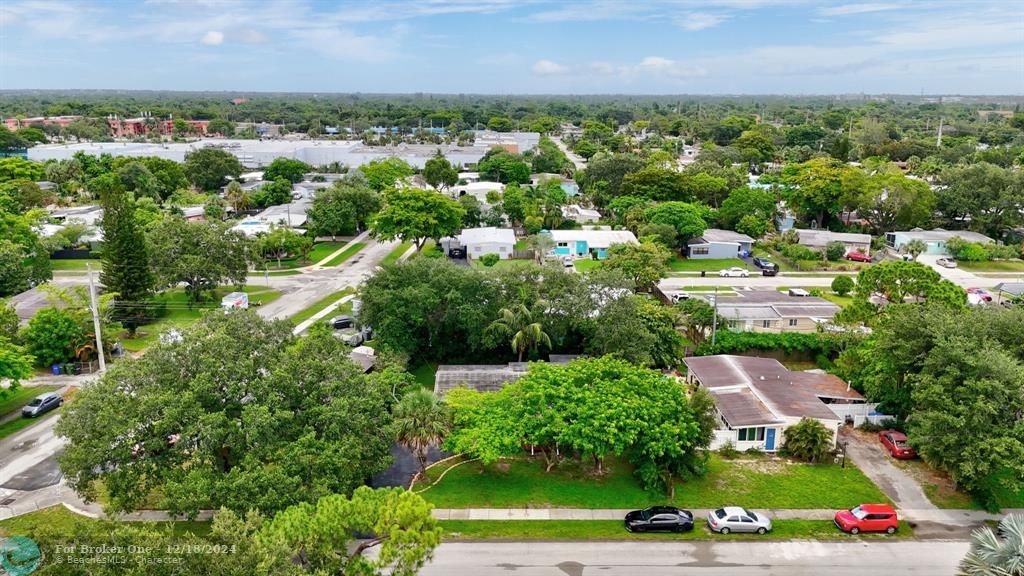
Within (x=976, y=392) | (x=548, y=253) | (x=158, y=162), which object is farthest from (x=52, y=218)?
(x=976, y=392)

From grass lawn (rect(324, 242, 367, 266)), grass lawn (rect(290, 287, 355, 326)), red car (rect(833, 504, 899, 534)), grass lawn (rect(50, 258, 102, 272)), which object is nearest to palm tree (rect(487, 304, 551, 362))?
grass lawn (rect(290, 287, 355, 326))

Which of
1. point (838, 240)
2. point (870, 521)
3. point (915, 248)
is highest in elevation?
point (915, 248)

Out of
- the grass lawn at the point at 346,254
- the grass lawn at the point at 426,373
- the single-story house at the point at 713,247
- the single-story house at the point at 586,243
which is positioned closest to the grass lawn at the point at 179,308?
the grass lawn at the point at 346,254

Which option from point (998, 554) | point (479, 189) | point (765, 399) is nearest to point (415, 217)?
point (479, 189)

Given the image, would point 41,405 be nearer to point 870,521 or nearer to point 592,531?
point 592,531

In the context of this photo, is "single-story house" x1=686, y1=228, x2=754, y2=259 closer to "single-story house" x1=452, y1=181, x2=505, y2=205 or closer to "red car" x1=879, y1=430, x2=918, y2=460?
"single-story house" x1=452, y1=181, x2=505, y2=205
